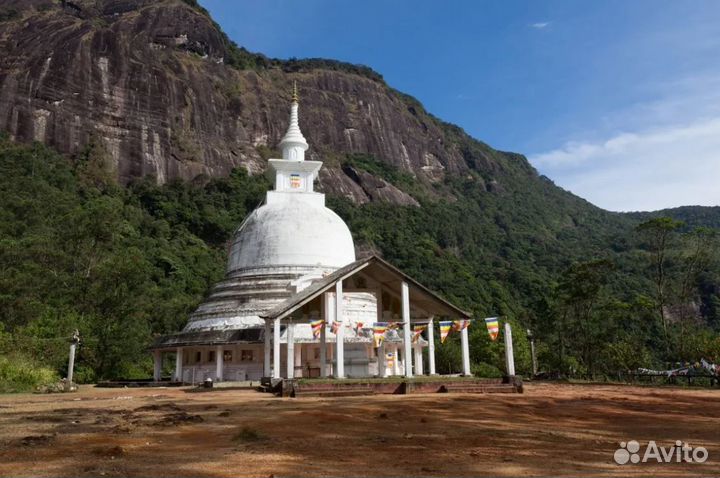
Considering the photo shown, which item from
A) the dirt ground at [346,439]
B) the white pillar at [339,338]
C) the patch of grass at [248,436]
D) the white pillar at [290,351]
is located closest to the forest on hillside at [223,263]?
the white pillar at [290,351]

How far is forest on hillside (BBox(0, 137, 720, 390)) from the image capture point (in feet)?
126

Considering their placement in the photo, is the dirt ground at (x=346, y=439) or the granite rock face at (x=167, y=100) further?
the granite rock face at (x=167, y=100)

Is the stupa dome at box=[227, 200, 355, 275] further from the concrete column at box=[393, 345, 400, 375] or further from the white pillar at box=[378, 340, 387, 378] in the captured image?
the white pillar at box=[378, 340, 387, 378]

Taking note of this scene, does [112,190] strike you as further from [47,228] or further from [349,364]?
[349,364]

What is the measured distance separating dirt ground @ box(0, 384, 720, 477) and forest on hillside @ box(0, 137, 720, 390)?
55.9 ft

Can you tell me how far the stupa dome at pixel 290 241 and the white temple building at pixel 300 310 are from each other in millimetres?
61

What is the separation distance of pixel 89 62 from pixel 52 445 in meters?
104

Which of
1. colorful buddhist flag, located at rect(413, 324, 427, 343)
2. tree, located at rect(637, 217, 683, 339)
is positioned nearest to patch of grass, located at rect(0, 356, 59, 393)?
colorful buddhist flag, located at rect(413, 324, 427, 343)

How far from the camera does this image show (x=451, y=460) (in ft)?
25.5

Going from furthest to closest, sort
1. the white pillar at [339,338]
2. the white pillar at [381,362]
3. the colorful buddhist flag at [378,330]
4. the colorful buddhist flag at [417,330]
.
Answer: the colorful buddhist flag at [417,330], the white pillar at [381,362], the colorful buddhist flag at [378,330], the white pillar at [339,338]

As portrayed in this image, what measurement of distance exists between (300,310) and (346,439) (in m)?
17.5

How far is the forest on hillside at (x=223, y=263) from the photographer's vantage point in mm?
38500

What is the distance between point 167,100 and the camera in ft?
340

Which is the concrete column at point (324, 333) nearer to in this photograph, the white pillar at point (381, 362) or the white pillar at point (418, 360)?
Result: the white pillar at point (381, 362)
